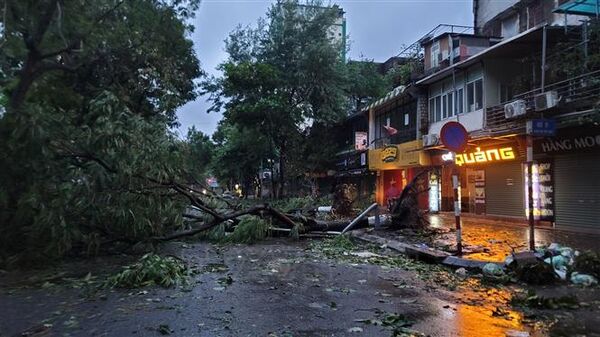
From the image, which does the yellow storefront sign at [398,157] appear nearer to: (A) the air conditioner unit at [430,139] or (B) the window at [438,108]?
(A) the air conditioner unit at [430,139]

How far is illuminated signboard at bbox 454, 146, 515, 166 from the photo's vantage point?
1955 cm

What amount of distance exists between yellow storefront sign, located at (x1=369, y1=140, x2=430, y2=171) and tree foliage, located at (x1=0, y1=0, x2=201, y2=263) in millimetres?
15273

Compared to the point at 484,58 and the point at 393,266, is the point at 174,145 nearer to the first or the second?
the point at 393,266

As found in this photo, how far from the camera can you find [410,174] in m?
28.9

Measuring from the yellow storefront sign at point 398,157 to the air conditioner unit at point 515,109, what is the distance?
8.60 meters

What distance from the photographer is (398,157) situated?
2828 centimetres

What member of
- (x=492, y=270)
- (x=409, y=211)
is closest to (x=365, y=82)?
(x=409, y=211)

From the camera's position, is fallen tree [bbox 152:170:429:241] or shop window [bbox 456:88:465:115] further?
shop window [bbox 456:88:465:115]

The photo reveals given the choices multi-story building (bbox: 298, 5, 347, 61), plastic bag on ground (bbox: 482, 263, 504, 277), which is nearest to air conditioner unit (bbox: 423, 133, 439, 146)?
multi-story building (bbox: 298, 5, 347, 61)

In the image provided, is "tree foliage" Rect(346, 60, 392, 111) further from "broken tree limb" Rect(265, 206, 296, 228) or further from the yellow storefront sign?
"broken tree limb" Rect(265, 206, 296, 228)

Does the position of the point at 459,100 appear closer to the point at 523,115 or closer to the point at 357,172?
the point at 523,115

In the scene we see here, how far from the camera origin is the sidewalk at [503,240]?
1102cm

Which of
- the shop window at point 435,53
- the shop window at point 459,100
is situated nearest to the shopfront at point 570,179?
the shop window at point 459,100

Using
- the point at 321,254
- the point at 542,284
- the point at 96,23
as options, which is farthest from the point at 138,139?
the point at 542,284
